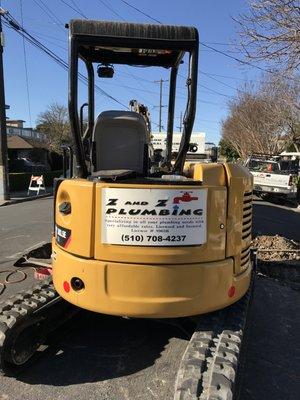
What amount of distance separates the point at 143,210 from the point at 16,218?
37.1 feet

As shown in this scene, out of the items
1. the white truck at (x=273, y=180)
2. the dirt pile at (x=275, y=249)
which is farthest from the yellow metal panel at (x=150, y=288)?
Answer: the white truck at (x=273, y=180)

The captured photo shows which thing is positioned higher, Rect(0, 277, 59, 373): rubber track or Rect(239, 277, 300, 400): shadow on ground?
Rect(0, 277, 59, 373): rubber track

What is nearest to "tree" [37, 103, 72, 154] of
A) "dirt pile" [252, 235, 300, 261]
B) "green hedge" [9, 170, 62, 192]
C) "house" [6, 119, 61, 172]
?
"house" [6, 119, 61, 172]

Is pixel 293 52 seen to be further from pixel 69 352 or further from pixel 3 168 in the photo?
pixel 3 168

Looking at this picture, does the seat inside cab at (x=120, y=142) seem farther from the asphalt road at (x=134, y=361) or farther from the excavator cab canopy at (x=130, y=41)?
the asphalt road at (x=134, y=361)

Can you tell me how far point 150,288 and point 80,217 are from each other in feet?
2.62

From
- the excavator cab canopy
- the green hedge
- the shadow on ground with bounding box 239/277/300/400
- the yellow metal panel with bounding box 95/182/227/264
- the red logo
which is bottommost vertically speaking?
the green hedge

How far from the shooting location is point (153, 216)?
11.8 feet

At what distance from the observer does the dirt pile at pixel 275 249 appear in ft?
27.0

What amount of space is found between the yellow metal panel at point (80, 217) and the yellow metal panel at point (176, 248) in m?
0.06

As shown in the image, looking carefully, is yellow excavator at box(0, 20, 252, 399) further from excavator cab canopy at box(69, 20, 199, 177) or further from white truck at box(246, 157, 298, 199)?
white truck at box(246, 157, 298, 199)

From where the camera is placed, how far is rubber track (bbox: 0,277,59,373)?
375 cm

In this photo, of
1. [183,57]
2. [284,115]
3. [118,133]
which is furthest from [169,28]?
[284,115]

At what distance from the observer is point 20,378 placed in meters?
3.98
